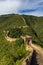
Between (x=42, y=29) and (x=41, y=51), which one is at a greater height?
(x=41, y=51)

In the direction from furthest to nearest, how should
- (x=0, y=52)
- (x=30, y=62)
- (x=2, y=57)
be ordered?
(x=0, y=52), (x=2, y=57), (x=30, y=62)

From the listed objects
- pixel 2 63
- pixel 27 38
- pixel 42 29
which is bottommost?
pixel 42 29

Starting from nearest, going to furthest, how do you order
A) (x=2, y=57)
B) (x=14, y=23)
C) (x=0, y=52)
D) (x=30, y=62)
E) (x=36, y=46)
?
(x=30, y=62)
(x=36, y=46)
(x=2, y=57)
(x=0, y=52)
(x=14, y=23)

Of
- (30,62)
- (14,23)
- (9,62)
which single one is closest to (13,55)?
(9,62)

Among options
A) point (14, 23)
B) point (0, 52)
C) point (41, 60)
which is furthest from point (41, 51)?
point (14, 23)

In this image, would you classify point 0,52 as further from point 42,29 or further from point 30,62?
point 42,29

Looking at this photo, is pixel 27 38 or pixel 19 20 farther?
pixel 19 20

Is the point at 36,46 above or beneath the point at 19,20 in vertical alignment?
above

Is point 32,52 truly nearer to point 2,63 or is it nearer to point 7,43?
point 2,63

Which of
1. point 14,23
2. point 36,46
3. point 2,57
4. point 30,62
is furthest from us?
point 14,23
